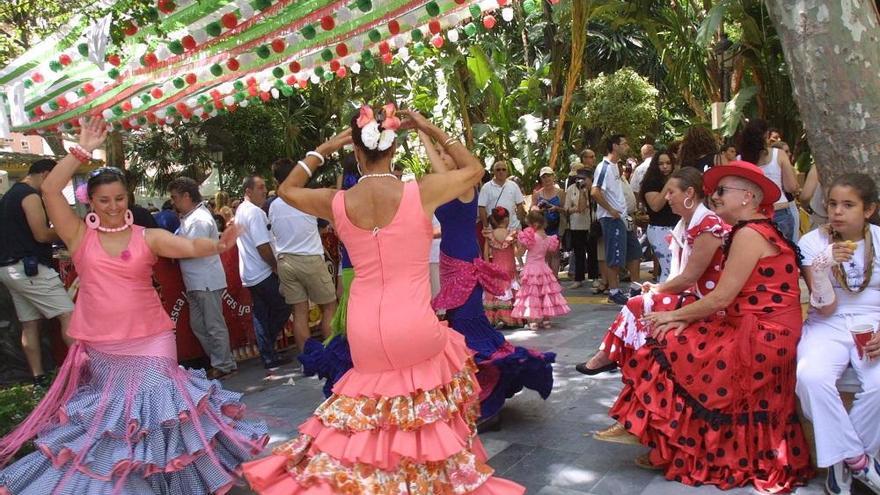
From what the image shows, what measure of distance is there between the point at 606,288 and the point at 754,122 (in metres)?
3.76

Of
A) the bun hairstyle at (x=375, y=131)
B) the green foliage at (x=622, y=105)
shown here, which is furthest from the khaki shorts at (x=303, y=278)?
the green foliage at (x=622, y=105)

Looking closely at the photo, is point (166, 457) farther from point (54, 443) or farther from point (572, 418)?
point (572, 418)

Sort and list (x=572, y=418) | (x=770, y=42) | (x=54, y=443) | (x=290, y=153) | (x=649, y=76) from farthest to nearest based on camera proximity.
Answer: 1. (x=649, y=76)
2. (x=290, y=153)
3. (x=770, y=42)
4. (x=572, y=418)
5. (x=54, y=443)

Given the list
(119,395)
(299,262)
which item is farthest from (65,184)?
(299,262)

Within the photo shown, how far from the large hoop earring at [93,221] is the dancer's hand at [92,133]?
0.35 metres

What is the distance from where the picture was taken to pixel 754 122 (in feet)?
20.0

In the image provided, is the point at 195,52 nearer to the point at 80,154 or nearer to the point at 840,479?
the point at 80,154

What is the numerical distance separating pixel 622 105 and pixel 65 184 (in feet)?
54.0

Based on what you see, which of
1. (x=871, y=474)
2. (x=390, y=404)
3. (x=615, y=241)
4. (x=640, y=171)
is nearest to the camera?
(x=390, y=404)

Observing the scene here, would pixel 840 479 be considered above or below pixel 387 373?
below

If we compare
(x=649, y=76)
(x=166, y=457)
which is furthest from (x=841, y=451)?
(x=649, y=76)

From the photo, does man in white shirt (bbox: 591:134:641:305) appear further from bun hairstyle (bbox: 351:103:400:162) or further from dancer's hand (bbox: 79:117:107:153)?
dancer's hand (bbox: 79:117:107:153)

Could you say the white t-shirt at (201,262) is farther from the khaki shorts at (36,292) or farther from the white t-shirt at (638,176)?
the white t-shirt at (638,176)

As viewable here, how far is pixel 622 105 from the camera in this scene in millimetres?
18406
